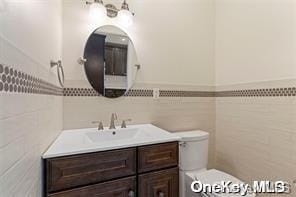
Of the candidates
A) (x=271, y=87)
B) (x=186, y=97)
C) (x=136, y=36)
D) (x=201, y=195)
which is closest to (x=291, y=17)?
(x=271, y=87)

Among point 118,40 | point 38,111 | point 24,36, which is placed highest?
point 118,40

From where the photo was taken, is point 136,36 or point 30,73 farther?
point 136,36

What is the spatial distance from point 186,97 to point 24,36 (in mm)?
1704

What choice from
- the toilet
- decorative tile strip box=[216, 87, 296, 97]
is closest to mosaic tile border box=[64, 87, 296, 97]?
decorative tile strip box=[216, 87, 296, 97]

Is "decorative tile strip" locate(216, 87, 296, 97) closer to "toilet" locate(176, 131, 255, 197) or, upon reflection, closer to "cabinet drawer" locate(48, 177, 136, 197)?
"toilet" locate(176, 131, 255, 197)

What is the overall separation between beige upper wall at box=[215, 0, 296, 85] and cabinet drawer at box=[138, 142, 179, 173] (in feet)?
3.55

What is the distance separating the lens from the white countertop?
3.57ft

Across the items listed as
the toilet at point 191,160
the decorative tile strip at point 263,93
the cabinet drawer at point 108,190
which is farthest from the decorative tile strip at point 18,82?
the decorative tile strip at point 263,93

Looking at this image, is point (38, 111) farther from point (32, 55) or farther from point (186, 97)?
point (186, 97)

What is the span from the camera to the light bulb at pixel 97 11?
5.49 ft

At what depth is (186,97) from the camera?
7.07ft

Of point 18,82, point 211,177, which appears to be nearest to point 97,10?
→ point 18,82

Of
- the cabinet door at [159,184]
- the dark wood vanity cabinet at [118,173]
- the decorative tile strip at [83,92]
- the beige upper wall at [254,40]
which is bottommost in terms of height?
the cabinet door at [159,184]

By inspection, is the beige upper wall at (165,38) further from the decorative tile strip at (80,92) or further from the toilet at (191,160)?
the toilet at (191,160)
